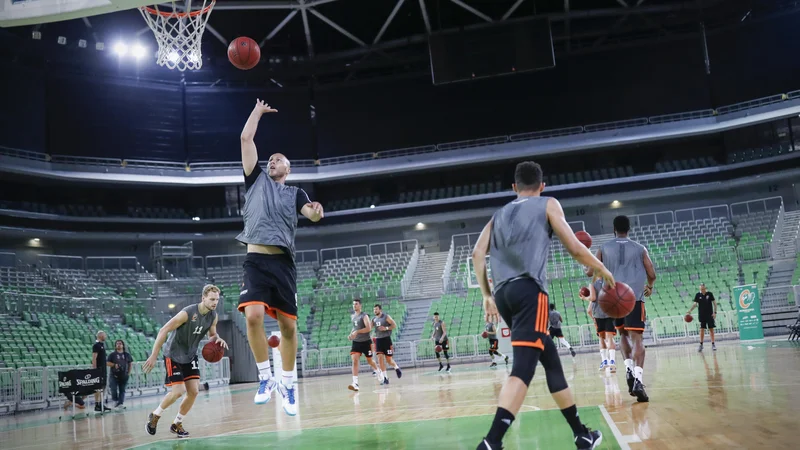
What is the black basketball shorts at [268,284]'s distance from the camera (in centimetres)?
675

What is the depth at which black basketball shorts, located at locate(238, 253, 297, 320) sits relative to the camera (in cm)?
675

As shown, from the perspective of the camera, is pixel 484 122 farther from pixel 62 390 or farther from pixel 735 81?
pixel 62 390

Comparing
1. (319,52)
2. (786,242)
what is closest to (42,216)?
(319,52)

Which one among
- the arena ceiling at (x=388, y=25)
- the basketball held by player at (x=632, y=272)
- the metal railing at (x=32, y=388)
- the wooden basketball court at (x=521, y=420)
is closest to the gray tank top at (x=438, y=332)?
the metal railing at (x=32, y=388)

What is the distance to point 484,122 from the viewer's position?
41281mm

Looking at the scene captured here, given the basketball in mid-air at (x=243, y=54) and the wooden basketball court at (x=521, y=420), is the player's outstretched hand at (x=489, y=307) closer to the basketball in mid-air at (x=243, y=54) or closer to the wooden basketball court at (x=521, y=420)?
the wooden basketball court at (x=521, y=420)

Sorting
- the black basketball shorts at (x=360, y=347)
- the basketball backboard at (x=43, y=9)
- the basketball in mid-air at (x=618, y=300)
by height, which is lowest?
the black basketball shorts at (x=360, y=347)

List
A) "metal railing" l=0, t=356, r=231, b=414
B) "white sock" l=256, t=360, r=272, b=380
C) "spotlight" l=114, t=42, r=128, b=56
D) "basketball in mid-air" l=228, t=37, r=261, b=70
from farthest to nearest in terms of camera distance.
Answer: "spotlight" l=114, t=42, r=128, b=56 < "metal railing" l=0, t=356, r=231, b=414 < "basketball in mid-air" l=228, t=37, r=261, b=70 < "white sock" l=256, t=360, r=272, b=380

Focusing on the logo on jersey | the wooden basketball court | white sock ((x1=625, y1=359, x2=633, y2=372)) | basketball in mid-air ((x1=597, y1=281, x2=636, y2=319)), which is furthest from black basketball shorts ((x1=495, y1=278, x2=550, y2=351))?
the logo on jersey

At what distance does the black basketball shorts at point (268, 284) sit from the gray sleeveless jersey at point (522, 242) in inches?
96.8

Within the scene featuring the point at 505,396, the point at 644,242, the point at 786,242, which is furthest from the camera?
the point at 644,242

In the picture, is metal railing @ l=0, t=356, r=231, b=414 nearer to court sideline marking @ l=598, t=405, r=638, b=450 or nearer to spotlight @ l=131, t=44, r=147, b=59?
court sideline marking @ l=598, t=405, r=638, b=450

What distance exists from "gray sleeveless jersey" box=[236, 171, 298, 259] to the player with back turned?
7.69 feet

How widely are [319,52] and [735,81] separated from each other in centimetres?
2303
